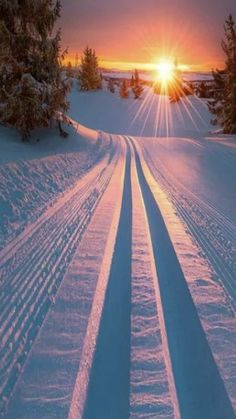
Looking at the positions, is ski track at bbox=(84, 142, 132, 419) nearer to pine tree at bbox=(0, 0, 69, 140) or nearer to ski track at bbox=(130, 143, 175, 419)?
ski track at bbox=(130, 143, 175, 419)

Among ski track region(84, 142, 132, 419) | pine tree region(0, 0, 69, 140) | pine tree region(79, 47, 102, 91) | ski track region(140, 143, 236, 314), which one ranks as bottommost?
ski track region(84, 142, 132, 419)

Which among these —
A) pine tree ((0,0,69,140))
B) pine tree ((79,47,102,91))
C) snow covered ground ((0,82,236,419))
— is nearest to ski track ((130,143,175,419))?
snow covered ground ((0,82,236,419))

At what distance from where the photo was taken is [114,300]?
429cm

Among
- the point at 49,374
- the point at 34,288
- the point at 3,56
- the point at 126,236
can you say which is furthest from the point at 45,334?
the point at 3,56

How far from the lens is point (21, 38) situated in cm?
1423

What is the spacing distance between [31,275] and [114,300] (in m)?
1.23

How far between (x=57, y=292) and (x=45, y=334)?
32.0 inches

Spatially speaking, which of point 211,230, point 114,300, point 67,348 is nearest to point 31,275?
point 114,300

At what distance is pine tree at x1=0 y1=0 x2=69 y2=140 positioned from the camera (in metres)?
13.5

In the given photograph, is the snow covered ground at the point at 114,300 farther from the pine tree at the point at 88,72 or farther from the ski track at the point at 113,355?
the pine tree at the point at 88,72

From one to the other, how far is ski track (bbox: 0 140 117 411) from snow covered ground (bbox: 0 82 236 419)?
15mm

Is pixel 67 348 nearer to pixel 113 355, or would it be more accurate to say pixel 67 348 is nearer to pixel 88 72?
pixel 113 355

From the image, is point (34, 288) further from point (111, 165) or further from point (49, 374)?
point (111, 165)

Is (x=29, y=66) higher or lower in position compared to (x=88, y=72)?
lower
